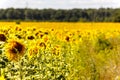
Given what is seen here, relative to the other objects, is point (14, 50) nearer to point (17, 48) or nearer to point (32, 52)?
point (17, 48)

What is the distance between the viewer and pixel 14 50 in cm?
421

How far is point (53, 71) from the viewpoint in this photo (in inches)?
211

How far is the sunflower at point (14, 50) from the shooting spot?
13.6 feet

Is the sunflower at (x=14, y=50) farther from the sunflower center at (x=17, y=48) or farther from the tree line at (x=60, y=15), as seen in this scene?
the tree line at (x=60, y=15)

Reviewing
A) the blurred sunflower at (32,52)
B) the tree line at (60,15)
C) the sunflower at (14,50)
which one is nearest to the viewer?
the sunflower at (14,50)

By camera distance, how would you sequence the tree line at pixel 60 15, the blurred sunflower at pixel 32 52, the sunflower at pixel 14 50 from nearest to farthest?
1. the sunflower at pixel 14 50
2. the blurred sunflower at pixel 32 52
3. the tree line at pixel 60 15

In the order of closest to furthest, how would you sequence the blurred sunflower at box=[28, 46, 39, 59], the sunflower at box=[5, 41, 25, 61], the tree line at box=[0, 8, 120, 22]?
the sunflower at box=[5, 41, 25, 61] < the blurred sunflower at box=[28, 46, 39, 59] < the tree line at box=[0, 8, 120, 22]

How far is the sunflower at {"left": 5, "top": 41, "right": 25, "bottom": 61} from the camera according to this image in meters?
4.16

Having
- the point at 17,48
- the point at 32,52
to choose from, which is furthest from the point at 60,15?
the point at 17,48

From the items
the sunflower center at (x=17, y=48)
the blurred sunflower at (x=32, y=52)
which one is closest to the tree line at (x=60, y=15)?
A: the blurred sunflower at (x=32, y=52)

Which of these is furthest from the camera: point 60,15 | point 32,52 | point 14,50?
point 60,15

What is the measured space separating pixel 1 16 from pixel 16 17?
151 cm

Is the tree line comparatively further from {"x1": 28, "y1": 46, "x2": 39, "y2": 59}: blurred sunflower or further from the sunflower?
the sunflower

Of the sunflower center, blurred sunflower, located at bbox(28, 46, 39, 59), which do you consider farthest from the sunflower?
blurred sunflower, located at bbox(28, 46, 39, 59)
